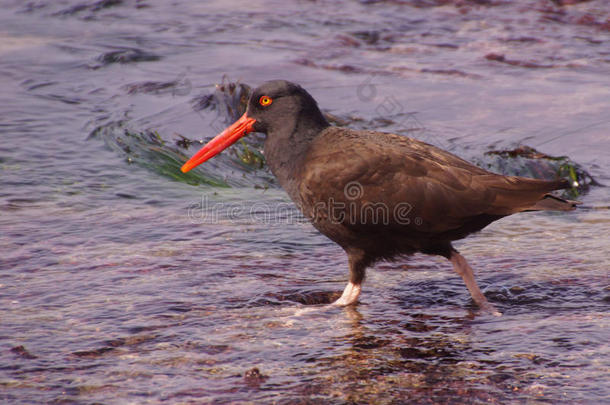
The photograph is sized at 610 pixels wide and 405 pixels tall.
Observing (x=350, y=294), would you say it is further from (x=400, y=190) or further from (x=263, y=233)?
(x=263, y=233)

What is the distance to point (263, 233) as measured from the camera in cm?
566

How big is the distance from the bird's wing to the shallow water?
0.52 m

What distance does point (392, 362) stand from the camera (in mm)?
3750

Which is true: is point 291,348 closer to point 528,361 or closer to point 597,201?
point 528,361

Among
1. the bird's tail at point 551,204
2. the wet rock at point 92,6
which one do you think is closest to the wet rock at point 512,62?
the bird's tail at point 551,204

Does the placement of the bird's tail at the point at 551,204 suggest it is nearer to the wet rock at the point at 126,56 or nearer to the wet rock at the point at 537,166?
the wet rock at the point at 537,166

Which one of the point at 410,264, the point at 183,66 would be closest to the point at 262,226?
the point at 410,264

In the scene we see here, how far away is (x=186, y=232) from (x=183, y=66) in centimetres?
472

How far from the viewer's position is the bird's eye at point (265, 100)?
484 centimetres

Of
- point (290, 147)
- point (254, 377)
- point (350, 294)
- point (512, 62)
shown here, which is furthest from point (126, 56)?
point (254, 377)

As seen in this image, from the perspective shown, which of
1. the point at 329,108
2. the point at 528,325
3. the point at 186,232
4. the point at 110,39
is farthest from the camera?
the point at 110,39

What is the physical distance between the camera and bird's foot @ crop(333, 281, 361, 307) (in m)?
4.48

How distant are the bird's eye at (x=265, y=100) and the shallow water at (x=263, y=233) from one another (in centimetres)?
99

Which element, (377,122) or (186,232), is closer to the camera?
(186,232)
